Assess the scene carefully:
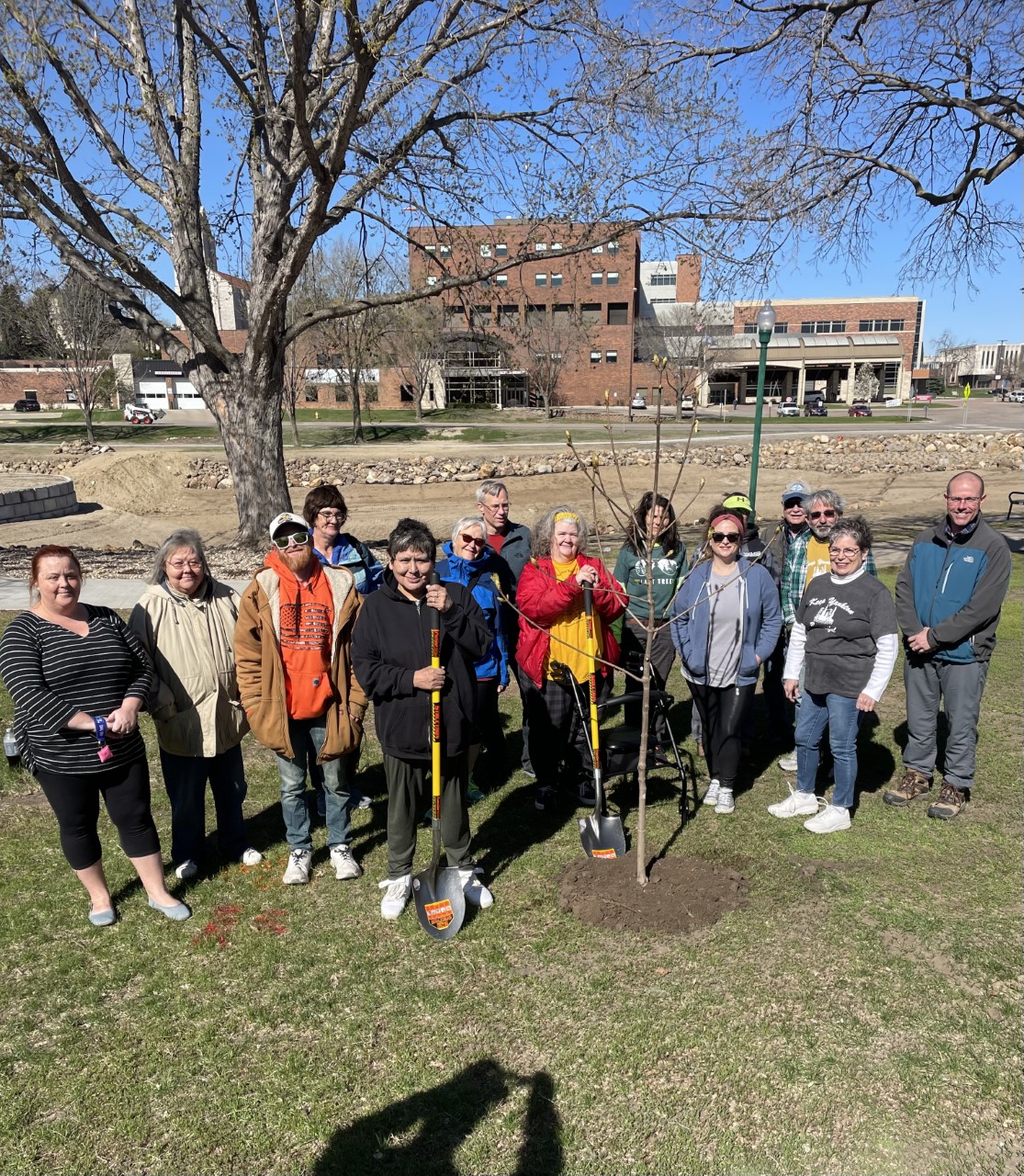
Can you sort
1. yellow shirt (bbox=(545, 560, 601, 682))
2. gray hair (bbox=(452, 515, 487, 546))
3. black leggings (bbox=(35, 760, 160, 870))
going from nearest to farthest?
black leggings (bbox=(35, 760, 160, 870)) → yellow shirt (bbox=(545, 560, 601, 682)) → gray hair (bbox=(452, 515, 487, 546))

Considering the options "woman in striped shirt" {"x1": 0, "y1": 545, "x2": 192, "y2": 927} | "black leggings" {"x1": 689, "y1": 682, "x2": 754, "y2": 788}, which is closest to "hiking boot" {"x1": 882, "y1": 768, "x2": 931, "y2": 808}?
"black leggings" {"x1": 689, "y1": 682, "x2": 754, "y2": 788}

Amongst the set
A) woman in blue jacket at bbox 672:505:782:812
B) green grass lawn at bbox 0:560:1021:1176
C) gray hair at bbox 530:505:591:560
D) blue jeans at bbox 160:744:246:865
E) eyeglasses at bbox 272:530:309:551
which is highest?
eyeglasses at bbox 272:530:309:551

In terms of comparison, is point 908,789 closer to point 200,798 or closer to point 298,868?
point 298,868

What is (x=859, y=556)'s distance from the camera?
4.69 m

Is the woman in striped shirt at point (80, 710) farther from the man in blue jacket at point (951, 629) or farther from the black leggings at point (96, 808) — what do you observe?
the man in blue jacket at point (951, 629)

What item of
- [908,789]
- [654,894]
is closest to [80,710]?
[654,894]

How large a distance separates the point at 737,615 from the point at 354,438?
38.3 metres

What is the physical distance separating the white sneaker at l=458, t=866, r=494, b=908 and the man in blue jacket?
278cm

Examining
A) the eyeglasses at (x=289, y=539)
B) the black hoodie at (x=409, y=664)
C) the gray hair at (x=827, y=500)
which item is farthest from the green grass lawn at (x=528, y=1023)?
the gray hair at (x=827, y=500)

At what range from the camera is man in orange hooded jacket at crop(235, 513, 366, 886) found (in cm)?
420

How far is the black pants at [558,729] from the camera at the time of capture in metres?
5.05

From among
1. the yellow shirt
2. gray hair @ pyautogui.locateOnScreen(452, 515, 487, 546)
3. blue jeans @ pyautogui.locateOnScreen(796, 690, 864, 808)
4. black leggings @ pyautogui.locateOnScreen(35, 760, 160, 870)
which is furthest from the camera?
gray hair @ pyautogui.locateOnScreen(452, 515, 487, 546)

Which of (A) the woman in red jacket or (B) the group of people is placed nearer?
(B) the group of people

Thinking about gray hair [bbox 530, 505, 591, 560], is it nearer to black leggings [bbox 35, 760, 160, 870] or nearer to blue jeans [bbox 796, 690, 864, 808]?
blue jeans [bbox 796, 690, 864, 808]
